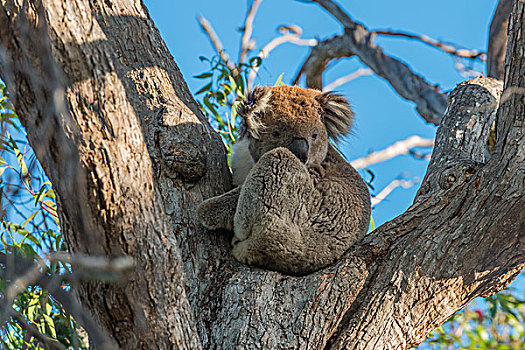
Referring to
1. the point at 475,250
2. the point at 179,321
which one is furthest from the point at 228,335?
the point at 475,250

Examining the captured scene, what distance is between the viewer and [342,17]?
8.07 metres

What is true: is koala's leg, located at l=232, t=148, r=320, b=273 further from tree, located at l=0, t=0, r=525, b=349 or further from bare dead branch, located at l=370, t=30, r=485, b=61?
bare dead branch, located at l=370, t=30, r=485, b=61

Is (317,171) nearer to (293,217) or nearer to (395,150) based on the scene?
(293,217)

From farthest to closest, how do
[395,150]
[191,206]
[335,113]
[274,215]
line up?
[395,150]
[335,113]
[274,215]
[191,206]

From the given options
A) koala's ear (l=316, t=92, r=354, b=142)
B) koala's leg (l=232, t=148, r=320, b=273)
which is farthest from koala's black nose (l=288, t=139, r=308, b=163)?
koala's ear (l=316, t=92, r=354, b=142)

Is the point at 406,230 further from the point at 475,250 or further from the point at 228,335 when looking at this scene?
the point at 228,335

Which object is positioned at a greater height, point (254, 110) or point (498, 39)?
point (498, 39)

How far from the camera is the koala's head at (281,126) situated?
3602 millimetres

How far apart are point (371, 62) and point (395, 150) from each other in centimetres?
196

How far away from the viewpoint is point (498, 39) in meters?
6.78

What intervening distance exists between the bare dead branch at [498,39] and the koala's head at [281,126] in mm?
3697

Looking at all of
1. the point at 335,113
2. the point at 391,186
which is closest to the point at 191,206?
the point at 335,113

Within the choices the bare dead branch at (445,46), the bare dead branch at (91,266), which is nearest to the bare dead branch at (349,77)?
the bare dead branch at (445,46)

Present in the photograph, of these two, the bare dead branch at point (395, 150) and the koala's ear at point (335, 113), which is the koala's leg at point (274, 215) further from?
the bare dead branch at point (395, 150)
